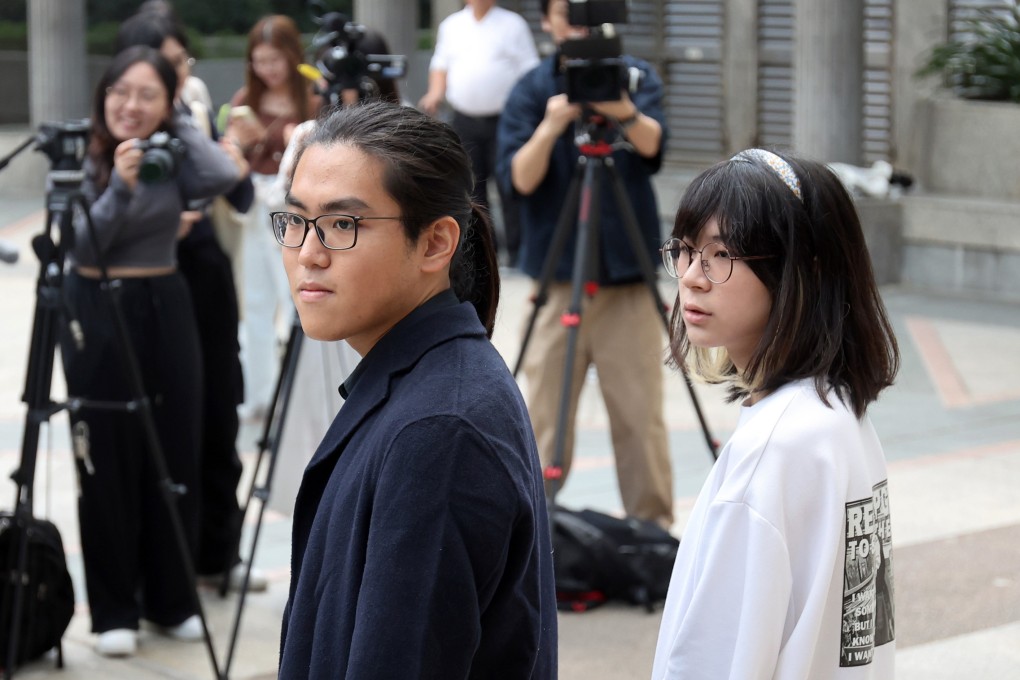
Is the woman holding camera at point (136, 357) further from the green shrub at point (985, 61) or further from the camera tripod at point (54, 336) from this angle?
the green shrub at point (985, 61)

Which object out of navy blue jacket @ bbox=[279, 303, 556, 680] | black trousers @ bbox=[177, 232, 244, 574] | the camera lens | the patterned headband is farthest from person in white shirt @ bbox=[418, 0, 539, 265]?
navy blue jacket @ bbox=[279, 303, 556, 680]

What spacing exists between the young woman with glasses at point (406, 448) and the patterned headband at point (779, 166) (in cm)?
58

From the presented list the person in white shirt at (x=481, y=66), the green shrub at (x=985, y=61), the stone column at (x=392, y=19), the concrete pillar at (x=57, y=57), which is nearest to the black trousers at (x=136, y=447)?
the person in white shirt at (x=481, y=66)

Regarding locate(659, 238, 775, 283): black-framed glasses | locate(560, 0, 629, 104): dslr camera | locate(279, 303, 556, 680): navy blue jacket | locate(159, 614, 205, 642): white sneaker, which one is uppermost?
locate(560, 0, 629, 104): dslr camera

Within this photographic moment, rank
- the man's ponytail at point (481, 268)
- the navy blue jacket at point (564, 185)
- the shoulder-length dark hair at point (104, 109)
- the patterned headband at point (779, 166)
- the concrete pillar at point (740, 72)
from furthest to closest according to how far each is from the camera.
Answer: the concrete pillar at point (740, 72)
the navy blue jacket at point (564, 185)
the shoulder-length dark hair at point (104, 109)
the patterned headband at point (779, 166)
the man's ponytail at point (481, 268)

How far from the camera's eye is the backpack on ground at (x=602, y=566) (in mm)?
4863

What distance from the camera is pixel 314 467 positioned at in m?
1.89

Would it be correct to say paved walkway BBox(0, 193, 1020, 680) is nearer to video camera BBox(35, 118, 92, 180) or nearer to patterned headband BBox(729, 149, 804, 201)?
video camera BBox(35, 118, 92, 180)

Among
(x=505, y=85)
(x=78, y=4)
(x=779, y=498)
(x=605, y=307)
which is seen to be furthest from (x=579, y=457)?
(x=78, y=4)

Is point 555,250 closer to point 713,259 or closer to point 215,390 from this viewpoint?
point 215,390

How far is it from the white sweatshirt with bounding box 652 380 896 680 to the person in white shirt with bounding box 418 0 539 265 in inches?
299

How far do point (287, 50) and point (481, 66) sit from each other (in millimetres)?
3648

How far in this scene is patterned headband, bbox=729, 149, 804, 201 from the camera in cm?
238

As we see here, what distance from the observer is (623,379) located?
17.3 ft
